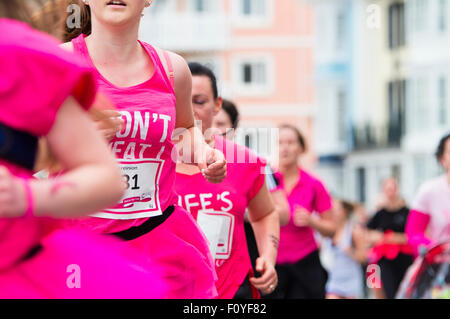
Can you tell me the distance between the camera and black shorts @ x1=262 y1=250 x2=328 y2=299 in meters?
8.56

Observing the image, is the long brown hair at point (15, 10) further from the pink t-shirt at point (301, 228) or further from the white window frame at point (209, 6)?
the white window frame at point (209, 6)

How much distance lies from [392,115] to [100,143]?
41513 millimetres

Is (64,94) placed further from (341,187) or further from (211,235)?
(341,187)

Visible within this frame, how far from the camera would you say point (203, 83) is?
5.86m

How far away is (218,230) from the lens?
5.35 m

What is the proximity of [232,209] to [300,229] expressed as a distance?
11.2ft

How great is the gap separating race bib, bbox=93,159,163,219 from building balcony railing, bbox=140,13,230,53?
43.1 m

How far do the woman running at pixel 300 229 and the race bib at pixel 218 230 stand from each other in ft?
9.71

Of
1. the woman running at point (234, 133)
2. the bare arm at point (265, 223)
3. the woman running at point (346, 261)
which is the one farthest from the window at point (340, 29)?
the bare arm at point (265, 223)

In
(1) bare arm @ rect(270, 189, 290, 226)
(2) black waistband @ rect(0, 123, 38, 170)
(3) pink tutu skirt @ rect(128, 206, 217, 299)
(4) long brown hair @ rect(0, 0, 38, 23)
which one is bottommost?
(1) bare arm @ rect(270, 189, 290, 226)

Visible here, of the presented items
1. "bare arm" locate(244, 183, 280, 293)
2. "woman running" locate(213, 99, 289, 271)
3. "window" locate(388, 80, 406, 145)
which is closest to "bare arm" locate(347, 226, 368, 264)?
"woman running" locate(213, 99, 289, 271)

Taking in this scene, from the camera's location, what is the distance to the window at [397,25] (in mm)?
42250

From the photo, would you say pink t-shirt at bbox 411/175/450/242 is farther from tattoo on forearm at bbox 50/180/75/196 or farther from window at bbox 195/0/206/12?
window at bbox 195/0/206/12
